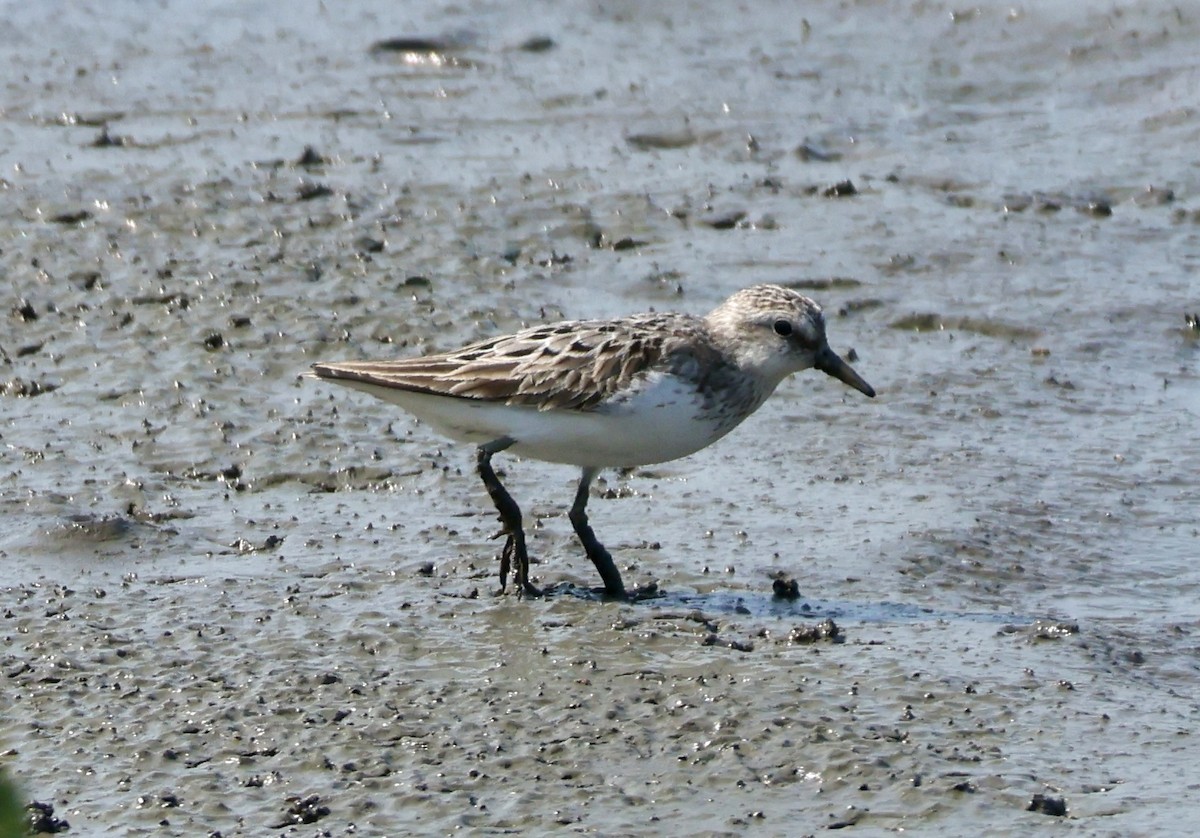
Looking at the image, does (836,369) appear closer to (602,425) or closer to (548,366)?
(602,425)

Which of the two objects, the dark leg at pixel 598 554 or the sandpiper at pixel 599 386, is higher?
the sandpiper at pixel 599 386

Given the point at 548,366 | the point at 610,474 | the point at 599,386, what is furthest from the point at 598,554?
the point at 610,474

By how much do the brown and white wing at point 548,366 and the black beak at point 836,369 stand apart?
1.89 ft

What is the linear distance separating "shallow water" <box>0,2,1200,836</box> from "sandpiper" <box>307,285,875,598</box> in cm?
50

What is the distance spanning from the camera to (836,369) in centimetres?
799

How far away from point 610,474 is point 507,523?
1.61 meters

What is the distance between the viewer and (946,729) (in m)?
6.32

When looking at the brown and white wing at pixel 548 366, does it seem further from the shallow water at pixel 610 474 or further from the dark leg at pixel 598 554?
the shallow water at pixel 610 474

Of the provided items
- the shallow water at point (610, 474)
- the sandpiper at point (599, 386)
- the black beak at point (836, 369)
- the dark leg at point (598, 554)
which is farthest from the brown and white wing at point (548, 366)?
the shallow water at point (610, 474)

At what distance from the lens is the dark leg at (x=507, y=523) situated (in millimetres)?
7383

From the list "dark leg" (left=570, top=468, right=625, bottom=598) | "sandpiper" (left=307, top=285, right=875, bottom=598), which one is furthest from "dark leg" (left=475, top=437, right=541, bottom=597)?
"dark leg" (left=570, top=468, right=625, bottom=598)

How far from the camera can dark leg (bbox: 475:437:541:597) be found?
24.2 ft

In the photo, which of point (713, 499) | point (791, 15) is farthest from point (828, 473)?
point (791, 15)

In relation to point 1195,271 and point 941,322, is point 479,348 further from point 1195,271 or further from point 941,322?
point 1195,271
